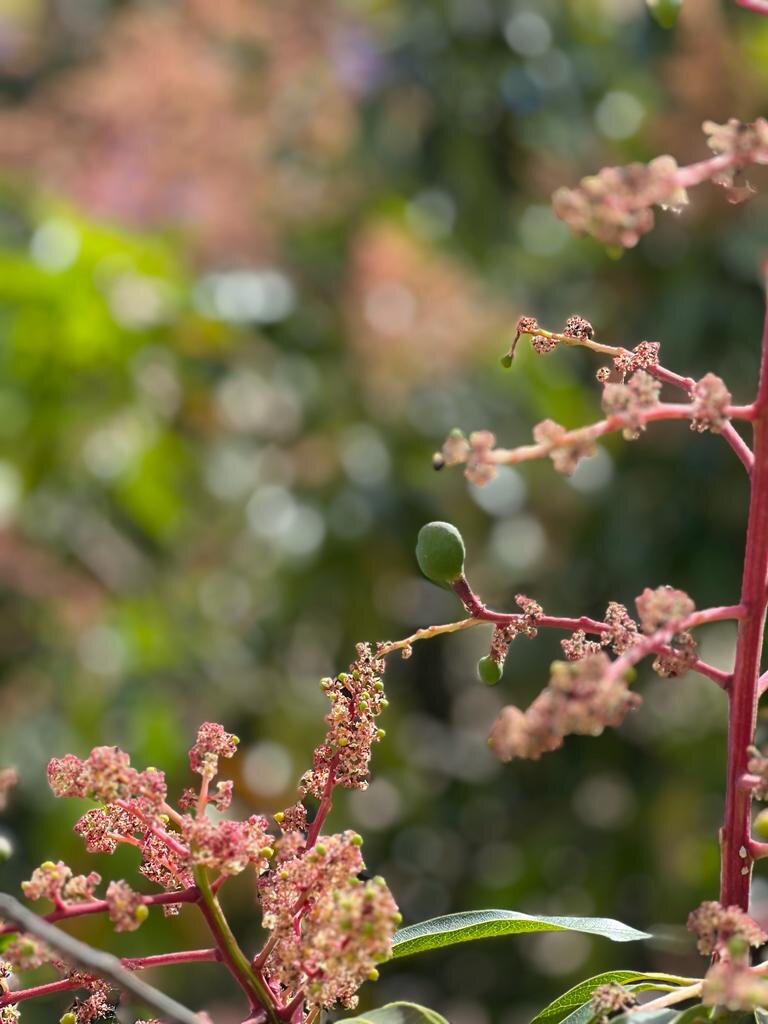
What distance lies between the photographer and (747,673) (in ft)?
1.43

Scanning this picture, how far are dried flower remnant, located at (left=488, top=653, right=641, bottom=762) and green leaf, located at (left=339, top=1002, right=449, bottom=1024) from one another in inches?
5.8

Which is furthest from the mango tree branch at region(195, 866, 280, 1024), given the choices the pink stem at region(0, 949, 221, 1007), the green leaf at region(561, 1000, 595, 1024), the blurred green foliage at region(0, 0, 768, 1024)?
the blurred green foliage at region(0, 0, 768, 1024)

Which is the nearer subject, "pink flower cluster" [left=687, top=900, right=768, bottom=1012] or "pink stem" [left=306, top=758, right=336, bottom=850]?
"pink flower cluster" [left=687, top=900, right=768, bottom=1012]

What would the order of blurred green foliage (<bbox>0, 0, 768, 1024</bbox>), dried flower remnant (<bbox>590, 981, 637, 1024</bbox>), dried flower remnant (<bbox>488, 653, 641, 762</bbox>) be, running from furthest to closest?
blurred green foliage (<bbox>0, 0, 768, 1024</bbox>) < dried flower remnant (<bbox>590, 981, 637, 1024</bbox>) < dried flower remnant (<bbox>488, 653, 641, 762</bbox>)

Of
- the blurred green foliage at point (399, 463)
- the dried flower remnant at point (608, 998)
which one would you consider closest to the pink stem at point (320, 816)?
the dried flower remnant at point (608, 998)

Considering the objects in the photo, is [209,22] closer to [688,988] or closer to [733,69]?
[733,69]

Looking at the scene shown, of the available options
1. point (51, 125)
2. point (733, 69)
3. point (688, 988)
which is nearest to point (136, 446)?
point (51, 125)

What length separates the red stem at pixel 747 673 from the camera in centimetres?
43

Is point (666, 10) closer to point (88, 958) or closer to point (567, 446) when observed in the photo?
point (567, 446)

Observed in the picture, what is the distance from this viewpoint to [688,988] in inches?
19.2

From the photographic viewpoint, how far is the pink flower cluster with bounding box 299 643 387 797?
0.48 m

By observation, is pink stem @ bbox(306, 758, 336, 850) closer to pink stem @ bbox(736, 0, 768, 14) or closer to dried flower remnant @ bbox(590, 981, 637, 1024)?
dried flower remnant @ bbox(590, 981, 637, 1024)

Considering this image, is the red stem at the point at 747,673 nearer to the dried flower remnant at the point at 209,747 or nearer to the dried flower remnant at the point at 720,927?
the dried flower remnant at the point at 720,927

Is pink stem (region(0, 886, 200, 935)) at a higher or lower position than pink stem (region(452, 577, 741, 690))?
lower
